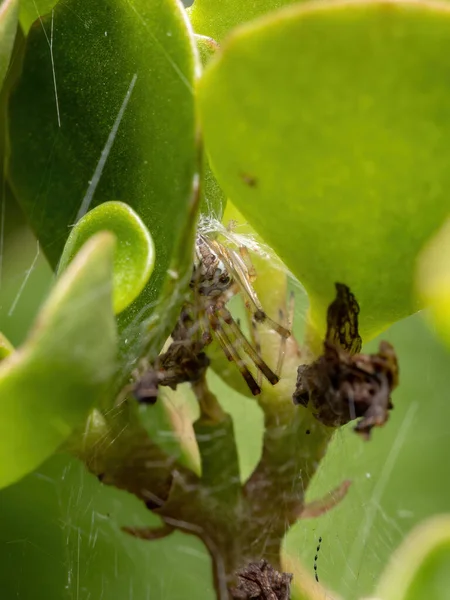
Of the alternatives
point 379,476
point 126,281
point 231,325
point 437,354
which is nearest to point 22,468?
point 126,281

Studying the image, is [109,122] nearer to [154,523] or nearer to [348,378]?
[348,378]

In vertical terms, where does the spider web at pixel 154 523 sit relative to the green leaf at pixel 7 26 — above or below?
below

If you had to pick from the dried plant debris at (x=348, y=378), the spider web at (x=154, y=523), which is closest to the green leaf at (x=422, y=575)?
the spider web at (x=154, y=523)

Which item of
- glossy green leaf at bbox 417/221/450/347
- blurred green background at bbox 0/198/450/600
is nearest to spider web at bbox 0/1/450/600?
blurred green background at bbox 0/198/450/600

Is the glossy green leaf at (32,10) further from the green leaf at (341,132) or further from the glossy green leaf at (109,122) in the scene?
the green leaf at (341,132)

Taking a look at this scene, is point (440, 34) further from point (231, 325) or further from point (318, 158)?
point (231, 325)

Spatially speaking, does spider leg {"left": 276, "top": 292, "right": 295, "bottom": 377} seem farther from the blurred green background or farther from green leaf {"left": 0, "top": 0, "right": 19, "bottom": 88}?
green leaf {"left": 0, "top": 0, "right": 19, "bottom": 88}

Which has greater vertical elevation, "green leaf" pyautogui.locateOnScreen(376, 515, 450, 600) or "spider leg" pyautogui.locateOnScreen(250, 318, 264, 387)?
"spider leg" pyautogui.locateOnScreen(250, 318, 264, 387)
